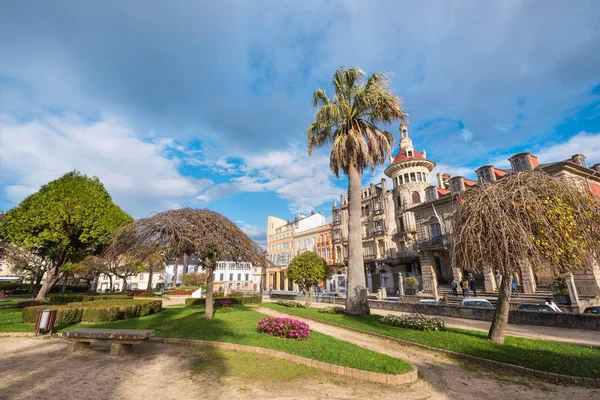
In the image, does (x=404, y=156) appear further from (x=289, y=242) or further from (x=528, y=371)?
(x=528, y=371)

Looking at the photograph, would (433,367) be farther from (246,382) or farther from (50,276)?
(50,276)

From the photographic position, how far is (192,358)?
7.64 meters

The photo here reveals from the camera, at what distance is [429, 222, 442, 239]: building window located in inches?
1303

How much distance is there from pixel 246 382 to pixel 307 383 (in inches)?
50.3

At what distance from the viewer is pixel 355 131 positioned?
685 inches

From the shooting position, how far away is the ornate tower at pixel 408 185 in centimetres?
3941

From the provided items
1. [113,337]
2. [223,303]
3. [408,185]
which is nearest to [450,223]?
[408,185]

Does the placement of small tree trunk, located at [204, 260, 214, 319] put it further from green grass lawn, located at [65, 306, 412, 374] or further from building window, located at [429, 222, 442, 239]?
building window, located at [429, 222, 442, 239]

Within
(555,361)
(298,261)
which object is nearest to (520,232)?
(555,361)

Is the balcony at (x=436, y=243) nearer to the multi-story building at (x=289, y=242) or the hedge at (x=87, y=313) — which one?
the multi-story building at (x=289, y=242)

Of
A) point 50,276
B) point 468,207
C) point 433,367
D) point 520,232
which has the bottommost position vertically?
point 433,367

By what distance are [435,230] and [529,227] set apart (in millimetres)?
27291

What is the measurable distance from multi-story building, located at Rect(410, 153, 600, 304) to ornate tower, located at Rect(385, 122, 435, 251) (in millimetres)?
2356

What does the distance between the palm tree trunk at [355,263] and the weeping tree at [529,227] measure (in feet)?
23.6
